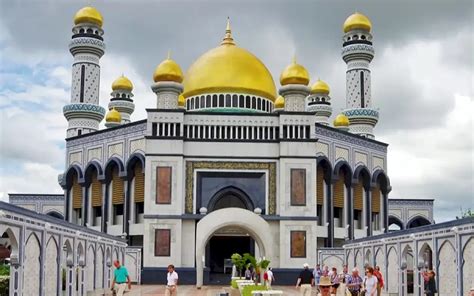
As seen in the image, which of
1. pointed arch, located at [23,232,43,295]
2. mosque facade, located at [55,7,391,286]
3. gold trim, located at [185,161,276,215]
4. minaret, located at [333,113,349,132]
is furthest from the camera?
minaret, located at [333,113,349,132]

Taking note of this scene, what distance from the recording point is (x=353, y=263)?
29906 millimetres

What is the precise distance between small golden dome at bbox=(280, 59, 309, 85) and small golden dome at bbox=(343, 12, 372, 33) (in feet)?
40.3

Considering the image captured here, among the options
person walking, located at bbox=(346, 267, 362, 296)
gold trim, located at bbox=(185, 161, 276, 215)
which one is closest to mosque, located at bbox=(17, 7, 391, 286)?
gold trim, located at bbox=(185, 161, 276, 215)

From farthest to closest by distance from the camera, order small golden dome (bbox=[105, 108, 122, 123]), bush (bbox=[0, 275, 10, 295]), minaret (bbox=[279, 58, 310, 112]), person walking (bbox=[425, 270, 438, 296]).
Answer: small golden dome (bbox=[105, 108, 122, 123]), minaret (bbox=[279, 58, 310, 112]), bush (bbox=[0, 275, 10, 295]), person walking (bbox=[425, 270, 438, 296])

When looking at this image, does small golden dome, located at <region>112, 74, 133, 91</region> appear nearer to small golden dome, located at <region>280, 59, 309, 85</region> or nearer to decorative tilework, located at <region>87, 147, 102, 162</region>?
decorative tilework, located at <region>87, 147, 102, 162</region>

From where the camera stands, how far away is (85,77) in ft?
141

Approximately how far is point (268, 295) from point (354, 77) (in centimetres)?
3041

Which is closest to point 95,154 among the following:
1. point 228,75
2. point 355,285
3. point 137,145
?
point 137,145

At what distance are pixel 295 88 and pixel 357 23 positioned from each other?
44.8 feet

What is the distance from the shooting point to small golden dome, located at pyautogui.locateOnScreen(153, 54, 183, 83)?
3359 cm

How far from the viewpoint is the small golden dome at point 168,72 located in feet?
110

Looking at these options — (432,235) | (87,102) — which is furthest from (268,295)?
(87,102)

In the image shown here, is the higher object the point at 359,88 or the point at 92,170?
the point at 359,88

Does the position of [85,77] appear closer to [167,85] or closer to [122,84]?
[122,84]
